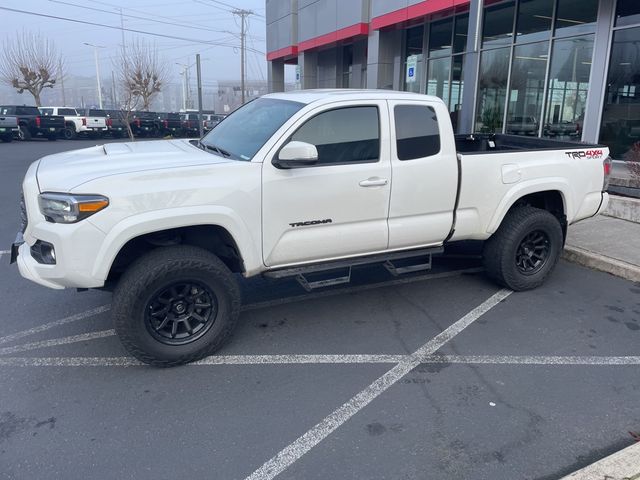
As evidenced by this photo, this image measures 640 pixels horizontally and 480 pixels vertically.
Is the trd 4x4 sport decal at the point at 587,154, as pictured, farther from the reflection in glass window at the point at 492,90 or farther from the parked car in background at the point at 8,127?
the parked car in background at the point at 8,127

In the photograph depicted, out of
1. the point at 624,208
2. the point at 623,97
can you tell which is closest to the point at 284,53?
the point at 623,97

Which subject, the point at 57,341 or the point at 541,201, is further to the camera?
the point at 541,201

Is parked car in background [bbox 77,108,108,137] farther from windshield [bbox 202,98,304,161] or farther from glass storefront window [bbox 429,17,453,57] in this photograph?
windshield [bbox 202,98,304,161]

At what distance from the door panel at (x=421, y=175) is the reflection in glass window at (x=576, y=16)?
843 centimetres

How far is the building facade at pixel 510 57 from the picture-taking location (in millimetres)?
10219

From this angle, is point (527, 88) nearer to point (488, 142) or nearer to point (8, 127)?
point (488, 142)

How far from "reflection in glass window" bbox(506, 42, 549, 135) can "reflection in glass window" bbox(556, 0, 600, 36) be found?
617 mm

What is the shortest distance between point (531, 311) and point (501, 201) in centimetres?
112

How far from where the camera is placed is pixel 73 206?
334 centimetres

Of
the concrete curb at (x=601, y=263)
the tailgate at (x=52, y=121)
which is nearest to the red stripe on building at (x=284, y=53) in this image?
the tailgate at (x=52, y=121)

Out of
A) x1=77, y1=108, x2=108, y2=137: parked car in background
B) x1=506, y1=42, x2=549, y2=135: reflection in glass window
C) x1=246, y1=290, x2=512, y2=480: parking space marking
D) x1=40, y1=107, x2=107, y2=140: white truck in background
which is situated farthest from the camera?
x1=77, y1=108, x2=108, y2=137: parked car in background

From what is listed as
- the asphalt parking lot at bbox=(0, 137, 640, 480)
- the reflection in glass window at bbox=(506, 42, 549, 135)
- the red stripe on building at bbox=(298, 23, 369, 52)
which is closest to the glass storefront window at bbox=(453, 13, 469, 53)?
the reflection in glass window at bbox=(506, 42, 549, 135)

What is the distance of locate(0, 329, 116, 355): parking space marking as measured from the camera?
159 inches

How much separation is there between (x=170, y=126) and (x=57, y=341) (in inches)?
1246
